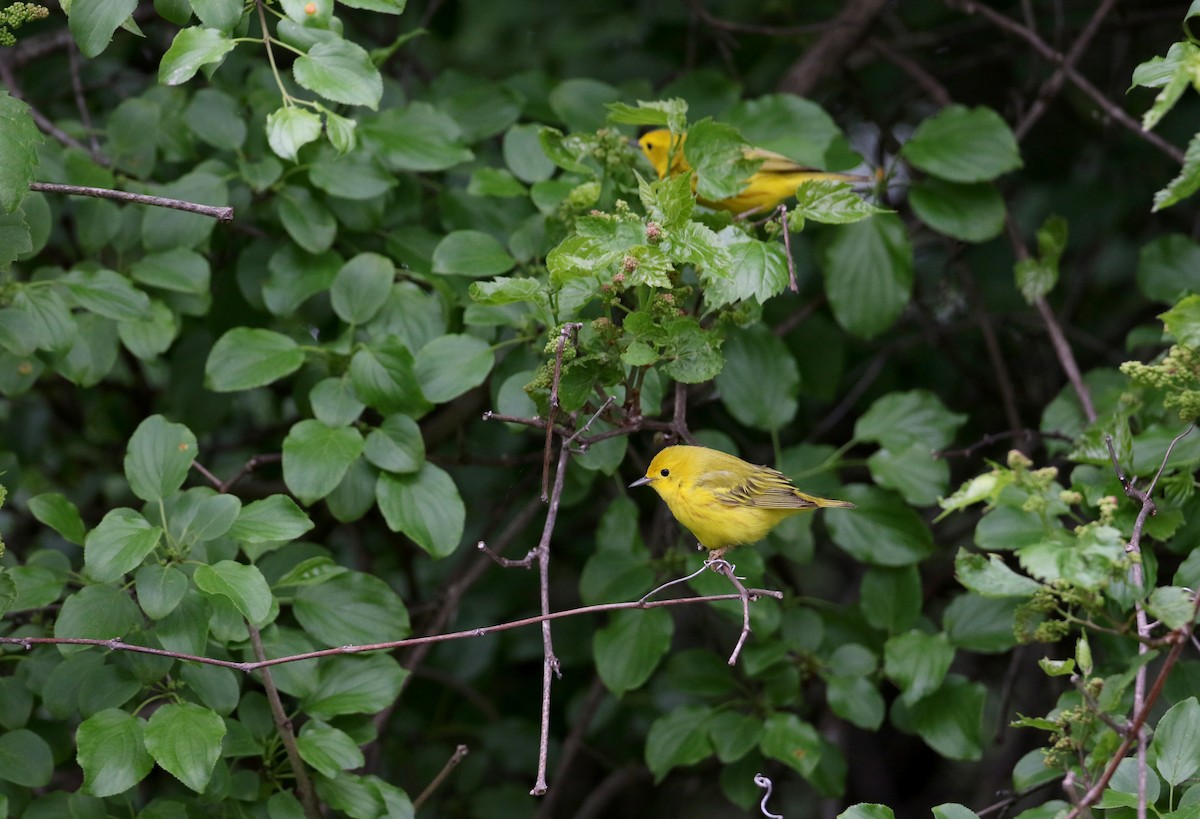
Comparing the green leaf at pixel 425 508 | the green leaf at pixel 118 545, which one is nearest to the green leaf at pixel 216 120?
the green leaf at pixel 425 508

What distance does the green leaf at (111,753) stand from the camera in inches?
89.0

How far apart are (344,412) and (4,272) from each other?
823 millimetres

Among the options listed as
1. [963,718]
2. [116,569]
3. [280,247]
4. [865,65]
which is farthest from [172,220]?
[865,65]

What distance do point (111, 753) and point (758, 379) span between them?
73.1 inches

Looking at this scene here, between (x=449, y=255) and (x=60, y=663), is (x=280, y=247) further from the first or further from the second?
(x=60, y=663)

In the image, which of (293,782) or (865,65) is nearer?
(293,782)

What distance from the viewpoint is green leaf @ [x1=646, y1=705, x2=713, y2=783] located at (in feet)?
10.3

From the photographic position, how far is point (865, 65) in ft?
15.2

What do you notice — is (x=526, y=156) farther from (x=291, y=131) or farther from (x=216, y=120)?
(x=291, y=131)

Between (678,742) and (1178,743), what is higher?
(1178,743)

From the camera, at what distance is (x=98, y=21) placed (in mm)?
2203

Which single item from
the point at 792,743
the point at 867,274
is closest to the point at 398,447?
the point at 792,743

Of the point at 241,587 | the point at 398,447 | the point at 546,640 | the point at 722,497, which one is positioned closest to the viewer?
the point at 546,640

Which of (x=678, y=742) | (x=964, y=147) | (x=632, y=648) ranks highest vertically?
(x=964, y=147)
